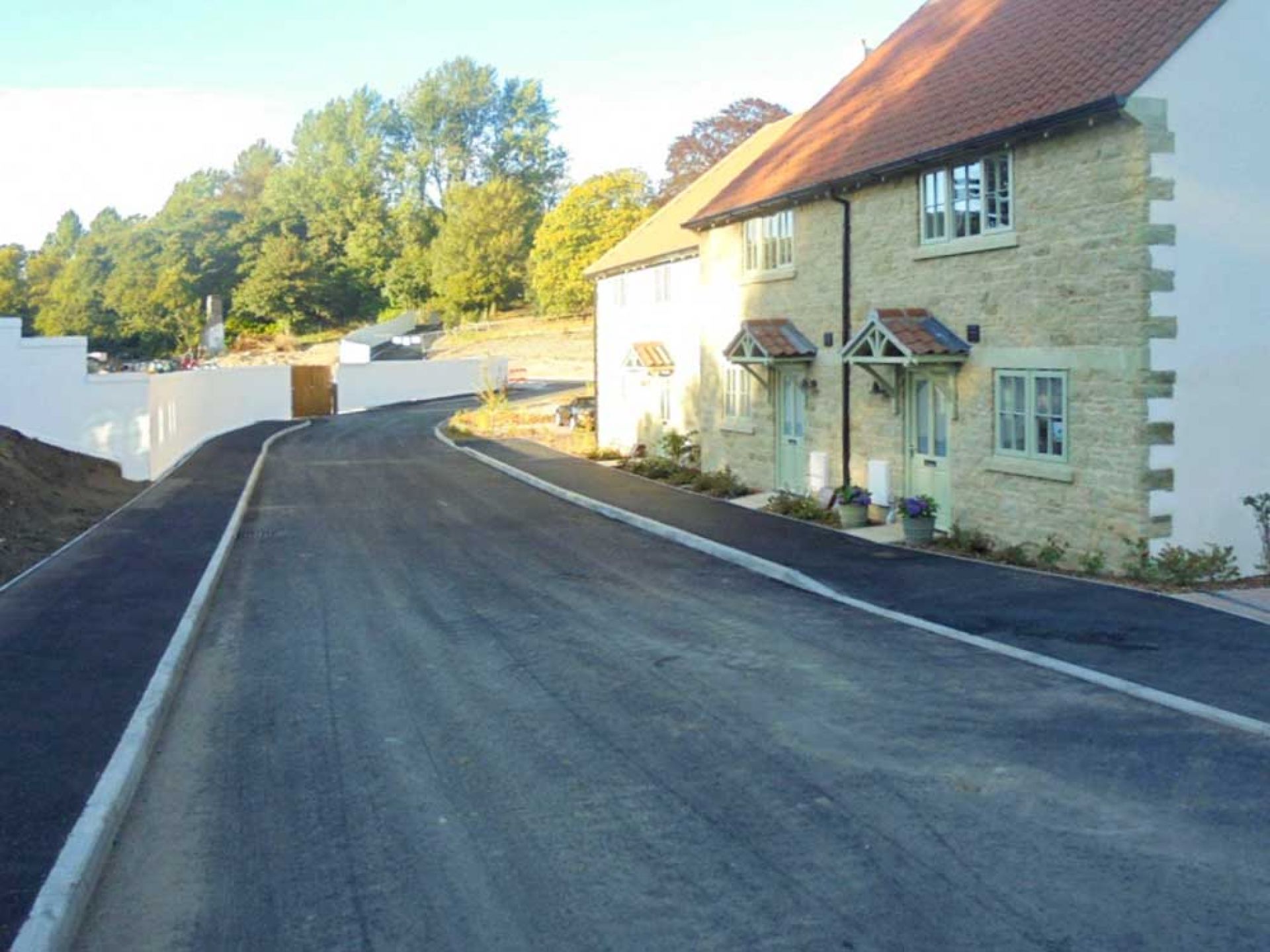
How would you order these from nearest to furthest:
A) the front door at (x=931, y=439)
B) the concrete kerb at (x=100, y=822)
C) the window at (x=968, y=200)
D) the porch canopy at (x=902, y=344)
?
the concrete kerb at (x=100, y=822) → the window at (x=968, y=200) → the porch canopy at (x=902, y=344) → the front door at (x=931, y=439)

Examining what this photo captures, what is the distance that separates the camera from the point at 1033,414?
630 inches

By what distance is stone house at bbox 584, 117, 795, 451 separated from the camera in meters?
29.5

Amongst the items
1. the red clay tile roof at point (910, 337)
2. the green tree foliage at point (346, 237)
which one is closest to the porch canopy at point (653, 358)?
the red clay tile roof at point (910, 337)

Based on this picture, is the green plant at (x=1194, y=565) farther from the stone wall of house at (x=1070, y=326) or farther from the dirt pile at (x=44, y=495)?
the dirt pile at (x=44, y=495)

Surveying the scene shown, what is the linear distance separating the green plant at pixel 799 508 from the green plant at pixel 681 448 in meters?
6.36

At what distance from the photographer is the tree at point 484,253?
3457 inches

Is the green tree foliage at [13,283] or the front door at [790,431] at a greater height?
the green tree foliage at [13,283]

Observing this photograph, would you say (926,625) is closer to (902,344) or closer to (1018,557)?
(1018,557)

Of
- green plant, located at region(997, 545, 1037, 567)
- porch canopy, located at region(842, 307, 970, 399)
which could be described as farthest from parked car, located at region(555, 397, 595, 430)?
green plant, located at region(997, 545, 1037, 567)

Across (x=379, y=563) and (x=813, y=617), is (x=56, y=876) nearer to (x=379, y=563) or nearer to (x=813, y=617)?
(x=813, y=617)

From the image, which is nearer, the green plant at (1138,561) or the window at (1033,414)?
the green plant at (1138,561)

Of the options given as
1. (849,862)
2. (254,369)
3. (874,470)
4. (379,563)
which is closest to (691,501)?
(874,470)

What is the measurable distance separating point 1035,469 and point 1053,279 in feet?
7.21

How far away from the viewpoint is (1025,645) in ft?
37.5
